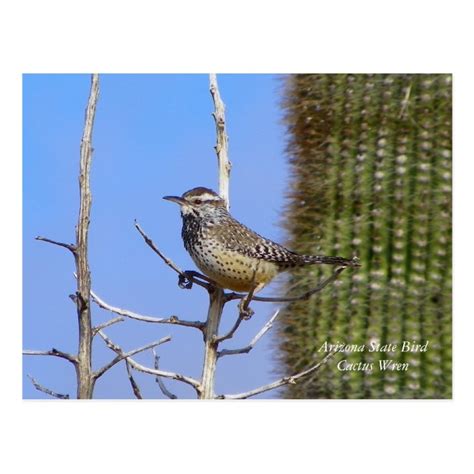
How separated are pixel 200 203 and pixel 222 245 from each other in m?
0.16

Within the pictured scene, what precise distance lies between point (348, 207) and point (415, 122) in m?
0.40

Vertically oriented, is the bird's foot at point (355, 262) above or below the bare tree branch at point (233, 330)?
above

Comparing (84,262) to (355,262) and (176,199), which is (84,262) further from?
(355,262)

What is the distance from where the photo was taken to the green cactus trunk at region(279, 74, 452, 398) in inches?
118

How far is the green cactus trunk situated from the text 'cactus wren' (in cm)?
A: 31

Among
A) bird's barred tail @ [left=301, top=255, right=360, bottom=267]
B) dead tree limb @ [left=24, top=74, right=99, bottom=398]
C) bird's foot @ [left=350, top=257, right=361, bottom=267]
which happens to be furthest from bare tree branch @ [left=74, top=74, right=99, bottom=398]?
bird's foot @ [left=350, top=257, right=361, bottom=267]

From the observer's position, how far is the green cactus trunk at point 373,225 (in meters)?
3.00

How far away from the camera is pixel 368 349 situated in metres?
3.02

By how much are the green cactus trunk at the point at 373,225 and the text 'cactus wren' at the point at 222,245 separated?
0.31 metres

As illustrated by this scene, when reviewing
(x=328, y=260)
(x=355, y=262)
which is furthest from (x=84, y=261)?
(x=355, y=262)

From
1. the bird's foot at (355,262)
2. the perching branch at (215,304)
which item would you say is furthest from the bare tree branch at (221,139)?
the bird's foot at (355,262)

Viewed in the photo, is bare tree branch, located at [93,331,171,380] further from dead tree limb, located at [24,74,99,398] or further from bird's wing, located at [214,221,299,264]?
bird's wing, located at [214,221,299,264]

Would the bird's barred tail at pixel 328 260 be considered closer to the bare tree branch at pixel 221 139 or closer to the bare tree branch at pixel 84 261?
the bare tree branch at pixel 221 139
